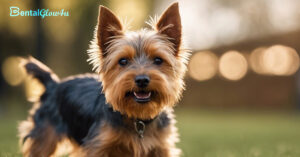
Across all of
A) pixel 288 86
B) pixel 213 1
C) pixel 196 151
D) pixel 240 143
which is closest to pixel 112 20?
pixel 196 151

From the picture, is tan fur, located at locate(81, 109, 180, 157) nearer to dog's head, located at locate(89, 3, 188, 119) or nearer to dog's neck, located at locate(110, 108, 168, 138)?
dog's neck, located at locate(110, 108, 168, 138)

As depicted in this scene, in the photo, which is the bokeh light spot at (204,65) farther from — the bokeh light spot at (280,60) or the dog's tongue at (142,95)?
the dog's tongue at (142,95)

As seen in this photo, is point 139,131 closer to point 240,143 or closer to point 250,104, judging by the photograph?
point 240,143

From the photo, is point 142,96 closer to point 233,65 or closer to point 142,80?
point 142,80

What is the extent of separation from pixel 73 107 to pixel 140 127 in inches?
51.2

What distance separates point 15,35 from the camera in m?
25.1

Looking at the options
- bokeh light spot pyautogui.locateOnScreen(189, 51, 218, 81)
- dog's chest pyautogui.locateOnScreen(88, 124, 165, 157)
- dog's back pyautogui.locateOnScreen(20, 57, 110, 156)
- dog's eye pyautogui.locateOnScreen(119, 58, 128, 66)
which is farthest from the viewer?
bokeh light spot pyautogui.locateOnScreen(189, 51, 218, 81)


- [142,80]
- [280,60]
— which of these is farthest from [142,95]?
[280,60]

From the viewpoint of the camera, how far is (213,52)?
979 inches

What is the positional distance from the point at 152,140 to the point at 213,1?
24816 millimetres

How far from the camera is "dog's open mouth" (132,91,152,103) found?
182 inches

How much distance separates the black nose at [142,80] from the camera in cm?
446

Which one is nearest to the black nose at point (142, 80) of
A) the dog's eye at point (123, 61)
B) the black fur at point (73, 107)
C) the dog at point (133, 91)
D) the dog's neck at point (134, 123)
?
the dog at point (133, 91)

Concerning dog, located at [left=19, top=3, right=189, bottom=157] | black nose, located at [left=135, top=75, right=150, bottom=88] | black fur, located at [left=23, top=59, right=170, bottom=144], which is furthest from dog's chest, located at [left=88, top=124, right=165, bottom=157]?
black nose, located at [left=135, top=75, right=150, bottom=88]
